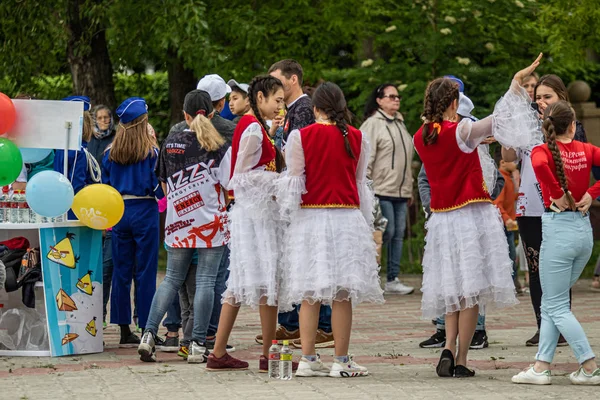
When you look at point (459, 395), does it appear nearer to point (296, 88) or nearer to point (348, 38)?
point (296, 88)

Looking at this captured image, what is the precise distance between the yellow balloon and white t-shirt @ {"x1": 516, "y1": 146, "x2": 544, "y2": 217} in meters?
3.03

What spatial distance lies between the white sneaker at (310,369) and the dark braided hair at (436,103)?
1.61 m

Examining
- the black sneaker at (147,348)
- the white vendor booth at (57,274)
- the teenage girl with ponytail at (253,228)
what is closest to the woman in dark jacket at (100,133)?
the white vendor booth at (57,274)

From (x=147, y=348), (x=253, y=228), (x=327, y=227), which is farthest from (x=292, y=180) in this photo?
(x=147, y=348)

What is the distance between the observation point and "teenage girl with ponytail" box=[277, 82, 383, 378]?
25.5ft

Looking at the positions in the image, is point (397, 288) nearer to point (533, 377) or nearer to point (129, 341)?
point (129, 341)

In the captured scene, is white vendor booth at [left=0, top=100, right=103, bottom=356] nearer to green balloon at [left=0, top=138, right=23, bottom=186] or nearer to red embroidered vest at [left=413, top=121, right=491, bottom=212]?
green balloon at [left=0, top=138, right=23, bottom=186]

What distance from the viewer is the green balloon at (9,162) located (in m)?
8.70

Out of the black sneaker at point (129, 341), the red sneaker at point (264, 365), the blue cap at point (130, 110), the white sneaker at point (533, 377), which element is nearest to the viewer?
the white sneaker at point (533, 377)

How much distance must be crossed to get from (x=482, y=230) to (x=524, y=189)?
1597mm

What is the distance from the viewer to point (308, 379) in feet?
25.8

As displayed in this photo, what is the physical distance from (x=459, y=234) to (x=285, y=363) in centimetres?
138

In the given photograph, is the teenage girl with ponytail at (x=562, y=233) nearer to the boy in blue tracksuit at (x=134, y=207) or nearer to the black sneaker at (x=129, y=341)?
the boy in blue tracksuit at (x=134, y=207)

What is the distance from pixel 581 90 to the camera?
21.5 metres
